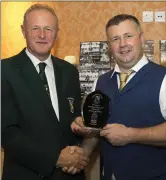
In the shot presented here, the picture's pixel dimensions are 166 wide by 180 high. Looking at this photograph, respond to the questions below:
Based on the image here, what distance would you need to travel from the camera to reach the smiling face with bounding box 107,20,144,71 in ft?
5.93

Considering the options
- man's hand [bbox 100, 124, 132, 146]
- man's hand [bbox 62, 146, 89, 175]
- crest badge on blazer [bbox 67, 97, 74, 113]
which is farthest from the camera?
crest badge on blazer [bbox 67, 97, 74, 113]

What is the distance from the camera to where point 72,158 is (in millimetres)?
1729

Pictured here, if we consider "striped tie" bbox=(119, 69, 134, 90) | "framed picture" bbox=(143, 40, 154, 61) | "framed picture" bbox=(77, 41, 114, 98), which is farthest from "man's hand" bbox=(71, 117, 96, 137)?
"framed picture" bbox=(143, 40, 154, 61)

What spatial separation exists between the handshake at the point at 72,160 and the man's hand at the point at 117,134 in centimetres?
21

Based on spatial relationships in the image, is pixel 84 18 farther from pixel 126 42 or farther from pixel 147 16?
pixel 126 42

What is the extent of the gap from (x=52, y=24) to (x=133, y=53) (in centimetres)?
52

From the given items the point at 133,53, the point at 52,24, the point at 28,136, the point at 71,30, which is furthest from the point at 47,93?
the point at 71,30

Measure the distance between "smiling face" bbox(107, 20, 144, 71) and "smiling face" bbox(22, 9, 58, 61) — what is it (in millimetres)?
365

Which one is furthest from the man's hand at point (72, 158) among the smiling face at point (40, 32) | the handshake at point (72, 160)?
the smiling face at point (40, 32)

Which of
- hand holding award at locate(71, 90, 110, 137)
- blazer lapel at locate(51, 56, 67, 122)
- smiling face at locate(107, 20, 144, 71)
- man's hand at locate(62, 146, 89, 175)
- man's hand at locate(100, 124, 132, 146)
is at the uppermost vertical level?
smiling face at locate(107, 20, 144, 71)

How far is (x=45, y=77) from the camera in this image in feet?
5.91

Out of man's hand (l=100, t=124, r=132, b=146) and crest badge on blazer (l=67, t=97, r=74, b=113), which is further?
crest badge on blazer (l=67, t=97, r=74, b=113)

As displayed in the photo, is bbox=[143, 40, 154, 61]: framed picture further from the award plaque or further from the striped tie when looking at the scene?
the award plaque

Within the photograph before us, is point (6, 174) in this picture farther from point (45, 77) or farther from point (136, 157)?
point (136, 157)
